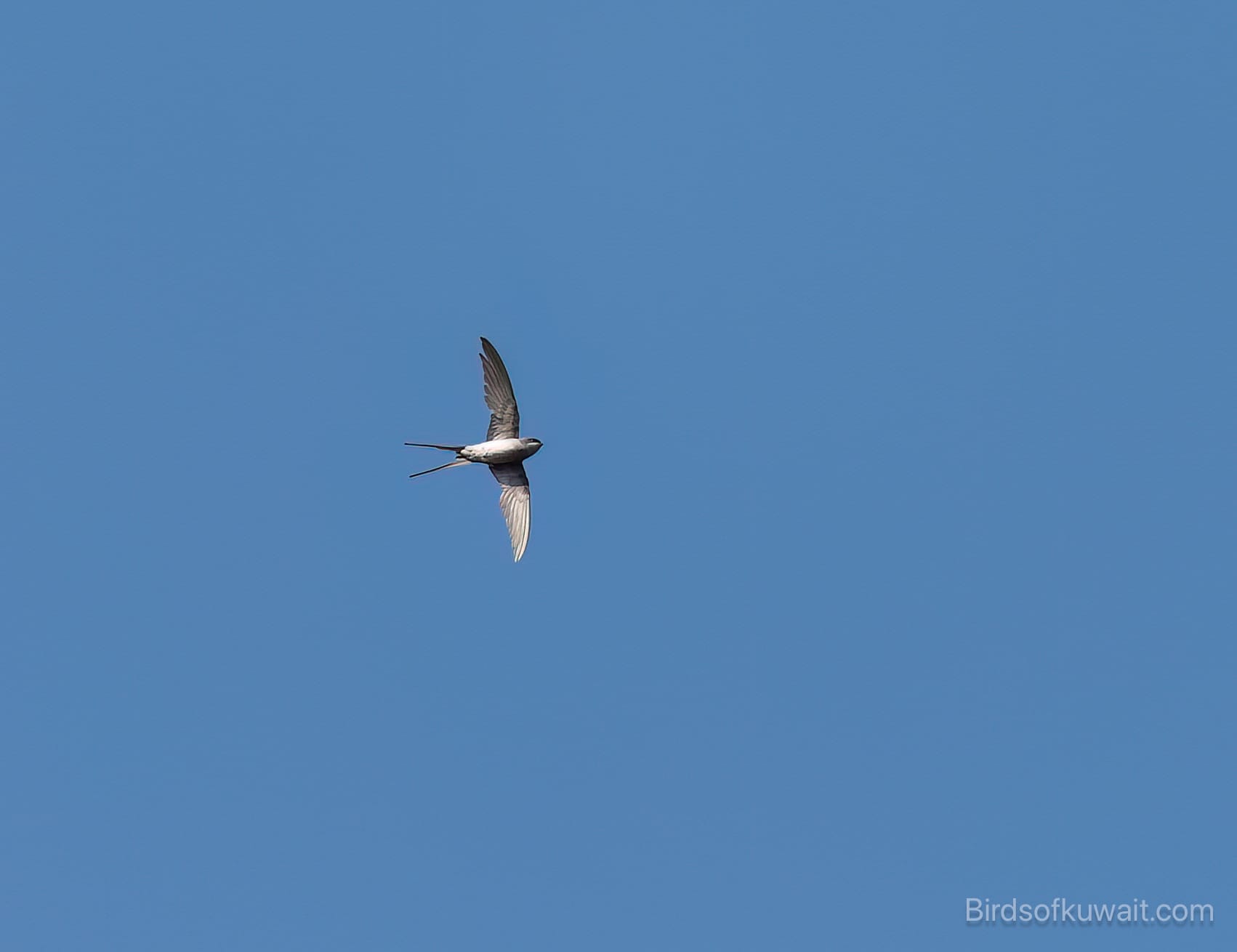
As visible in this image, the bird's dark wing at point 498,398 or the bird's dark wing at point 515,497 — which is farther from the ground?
the bird's dark wing at point 498,398

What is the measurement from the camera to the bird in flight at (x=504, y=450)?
32.0 metres

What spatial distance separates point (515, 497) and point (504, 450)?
3.65 ft

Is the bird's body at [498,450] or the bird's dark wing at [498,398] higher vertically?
the bird's dark wing at [498,398]

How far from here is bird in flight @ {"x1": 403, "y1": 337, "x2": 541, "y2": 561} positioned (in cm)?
3195

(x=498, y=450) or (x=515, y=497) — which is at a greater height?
(x=498, y=450)

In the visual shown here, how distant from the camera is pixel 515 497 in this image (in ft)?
107

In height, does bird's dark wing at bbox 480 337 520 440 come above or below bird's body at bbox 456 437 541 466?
above

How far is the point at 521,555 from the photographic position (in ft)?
104

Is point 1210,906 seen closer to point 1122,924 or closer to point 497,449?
point 1122,924

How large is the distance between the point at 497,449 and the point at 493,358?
6.42 feet

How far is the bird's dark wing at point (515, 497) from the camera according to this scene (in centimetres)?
3231

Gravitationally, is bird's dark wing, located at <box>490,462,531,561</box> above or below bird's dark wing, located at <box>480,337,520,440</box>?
below

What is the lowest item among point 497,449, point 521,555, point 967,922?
point 967,922

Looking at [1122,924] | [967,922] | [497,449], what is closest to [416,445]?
[497,449]
